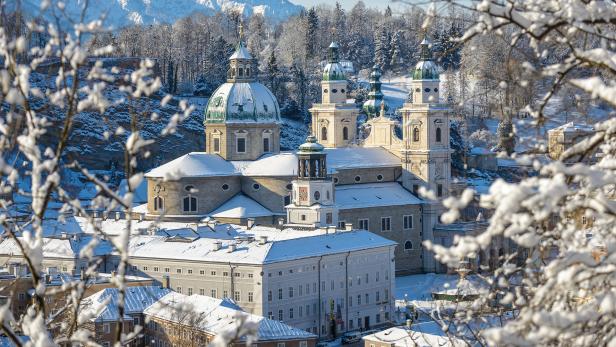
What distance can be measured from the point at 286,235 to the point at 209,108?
13.7 meters

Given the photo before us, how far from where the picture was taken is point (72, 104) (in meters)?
8.45

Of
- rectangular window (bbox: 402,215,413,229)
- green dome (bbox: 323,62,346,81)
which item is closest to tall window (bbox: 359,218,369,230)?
rectangular window (bbox: 402,215,413,229)

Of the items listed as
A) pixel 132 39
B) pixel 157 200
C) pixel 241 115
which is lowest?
pixel 157 200

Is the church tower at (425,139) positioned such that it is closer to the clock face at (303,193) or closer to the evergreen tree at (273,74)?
the clock face at (303,193)

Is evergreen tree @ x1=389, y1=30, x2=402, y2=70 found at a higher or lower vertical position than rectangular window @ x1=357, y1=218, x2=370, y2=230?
higher

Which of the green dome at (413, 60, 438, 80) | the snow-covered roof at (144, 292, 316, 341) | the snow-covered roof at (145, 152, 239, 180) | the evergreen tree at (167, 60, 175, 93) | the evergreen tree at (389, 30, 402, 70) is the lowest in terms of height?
the snow-covered roof at (144, 292, 316, 341)

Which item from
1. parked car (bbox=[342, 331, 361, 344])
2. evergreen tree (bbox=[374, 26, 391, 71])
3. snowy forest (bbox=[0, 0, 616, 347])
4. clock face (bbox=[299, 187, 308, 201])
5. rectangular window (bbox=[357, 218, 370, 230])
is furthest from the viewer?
evergreen tree (bbox=[374, 26, 391, 71])

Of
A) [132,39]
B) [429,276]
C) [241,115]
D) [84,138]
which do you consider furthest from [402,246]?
[132,39]

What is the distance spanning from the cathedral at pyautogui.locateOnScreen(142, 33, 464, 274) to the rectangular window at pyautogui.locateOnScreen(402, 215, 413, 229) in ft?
0.16

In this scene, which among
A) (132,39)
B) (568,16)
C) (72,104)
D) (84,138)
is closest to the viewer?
(568,16)

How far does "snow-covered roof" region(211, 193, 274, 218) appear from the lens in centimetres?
5853

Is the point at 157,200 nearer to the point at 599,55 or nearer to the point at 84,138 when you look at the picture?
the point at 84,138

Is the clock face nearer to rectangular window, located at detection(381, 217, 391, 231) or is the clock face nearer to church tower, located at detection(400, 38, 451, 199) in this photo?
rectangular window, located at detection(381, 217, 391, 231)

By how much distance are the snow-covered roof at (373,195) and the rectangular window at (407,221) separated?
27.8 inches
